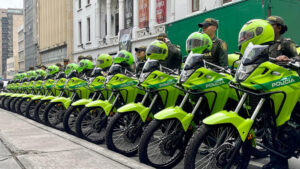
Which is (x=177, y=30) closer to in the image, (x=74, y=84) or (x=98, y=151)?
(x=74, y=84)

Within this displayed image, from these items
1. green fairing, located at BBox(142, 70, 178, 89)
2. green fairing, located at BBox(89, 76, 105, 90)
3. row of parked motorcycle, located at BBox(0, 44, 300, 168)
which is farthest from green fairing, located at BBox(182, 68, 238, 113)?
green fairing, located at BBox(89, 76, 105, 90)

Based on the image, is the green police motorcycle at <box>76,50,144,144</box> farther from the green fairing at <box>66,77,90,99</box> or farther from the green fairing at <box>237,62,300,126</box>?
the green fairing at <box>237,62,300,126</box>

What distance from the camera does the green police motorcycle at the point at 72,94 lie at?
7727mm

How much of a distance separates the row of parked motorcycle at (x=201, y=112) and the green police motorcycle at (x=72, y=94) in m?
1.21

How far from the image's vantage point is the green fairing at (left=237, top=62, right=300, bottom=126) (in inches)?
138

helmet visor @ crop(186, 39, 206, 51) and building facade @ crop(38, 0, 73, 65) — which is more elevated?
building facade @ crop(38, 0, 73, 65)

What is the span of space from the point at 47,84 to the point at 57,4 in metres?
34.8

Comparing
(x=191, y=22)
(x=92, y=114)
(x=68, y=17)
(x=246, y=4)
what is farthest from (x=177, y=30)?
(x=68, y=17)

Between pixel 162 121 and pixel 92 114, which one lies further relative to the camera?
pixel 92 114

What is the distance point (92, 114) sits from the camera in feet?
20.0

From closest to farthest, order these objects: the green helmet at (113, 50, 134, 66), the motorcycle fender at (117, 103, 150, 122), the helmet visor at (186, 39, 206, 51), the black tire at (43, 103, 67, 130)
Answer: the helmet visor at (186, 39, 206, 51)
the motorcycle fender at (117, 103, 150, 122)
the green helmet at (113, 50, 134, 66)
the black tire at (43, 103, 67, 130)

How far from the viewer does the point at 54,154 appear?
16.2 feet

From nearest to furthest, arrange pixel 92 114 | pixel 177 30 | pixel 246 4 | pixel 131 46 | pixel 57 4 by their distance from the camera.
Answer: pixel 92 114 < pixel 246 4 < pixel 177 30 < pixel 131 46 < pixel 57 4

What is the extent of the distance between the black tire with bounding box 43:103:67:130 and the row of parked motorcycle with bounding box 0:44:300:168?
1.50 metres
